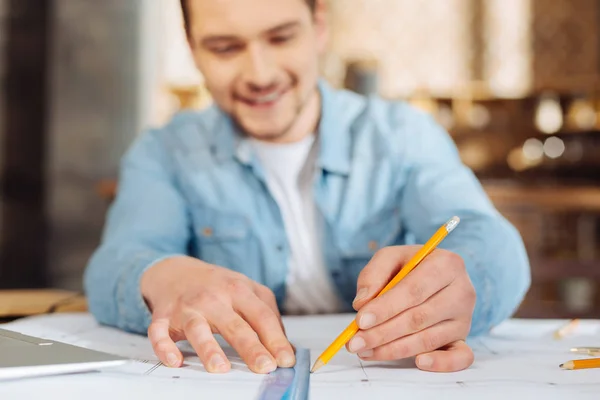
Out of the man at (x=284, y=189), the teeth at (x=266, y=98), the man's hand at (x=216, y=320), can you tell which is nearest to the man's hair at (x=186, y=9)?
the man at (x=284, y=189)

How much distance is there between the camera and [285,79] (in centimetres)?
85

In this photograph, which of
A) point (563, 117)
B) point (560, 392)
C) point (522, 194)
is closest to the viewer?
point (560, 392)

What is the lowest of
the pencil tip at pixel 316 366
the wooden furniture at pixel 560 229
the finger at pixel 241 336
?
the wooden furniture at pixel 560 229

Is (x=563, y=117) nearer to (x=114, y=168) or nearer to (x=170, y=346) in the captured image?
(x=114, y=168)

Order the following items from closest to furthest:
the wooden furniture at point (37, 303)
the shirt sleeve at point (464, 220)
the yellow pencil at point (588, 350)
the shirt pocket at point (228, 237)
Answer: the yellow pencil at point (588, 350)
the shirt sleeve at point (464, 220)
the wooden furniture at point (37, 303)
the shirt pocket at point (228, 237)

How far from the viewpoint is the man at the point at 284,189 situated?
2.35ft

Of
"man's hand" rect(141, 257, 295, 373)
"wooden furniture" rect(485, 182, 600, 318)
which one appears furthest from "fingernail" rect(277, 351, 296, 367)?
"wooden furniture" rect(485, 182, 600, 318)

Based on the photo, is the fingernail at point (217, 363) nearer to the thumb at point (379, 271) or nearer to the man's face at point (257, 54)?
the thumb at point (379, 271)

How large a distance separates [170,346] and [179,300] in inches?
2.3

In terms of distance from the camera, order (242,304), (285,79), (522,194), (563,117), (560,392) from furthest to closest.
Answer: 1. (563,117)
2. (522,194)
3. (285,79)
4. (242,304)
5. (560,392)

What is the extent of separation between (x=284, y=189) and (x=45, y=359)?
50 cm

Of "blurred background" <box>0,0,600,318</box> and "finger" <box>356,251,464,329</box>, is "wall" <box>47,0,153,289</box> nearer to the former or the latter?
"blurred background" <box>0,0,600,318</box>

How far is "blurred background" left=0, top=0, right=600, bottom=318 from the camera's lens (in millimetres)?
1984

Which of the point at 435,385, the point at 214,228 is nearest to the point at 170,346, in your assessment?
the point at 435,385
